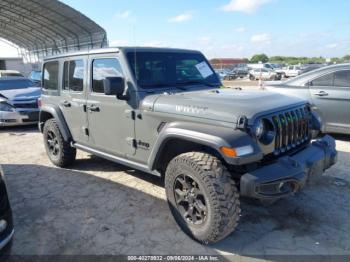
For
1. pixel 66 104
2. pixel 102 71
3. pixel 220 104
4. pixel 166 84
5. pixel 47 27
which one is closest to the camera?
pixel 220 104

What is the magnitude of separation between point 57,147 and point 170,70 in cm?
253

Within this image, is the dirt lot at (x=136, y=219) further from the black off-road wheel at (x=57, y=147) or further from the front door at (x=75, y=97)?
the front door at (x=75, y=97)

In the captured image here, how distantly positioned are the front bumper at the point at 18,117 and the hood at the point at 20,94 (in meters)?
0.42

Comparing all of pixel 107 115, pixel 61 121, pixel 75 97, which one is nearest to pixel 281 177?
pixel 107 115

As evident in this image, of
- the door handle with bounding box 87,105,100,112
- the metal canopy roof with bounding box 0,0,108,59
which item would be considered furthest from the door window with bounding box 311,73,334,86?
the metal canopy roof with bounding box 0,0,108,59

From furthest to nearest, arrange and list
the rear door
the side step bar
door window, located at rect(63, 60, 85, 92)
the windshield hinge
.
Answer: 1. the rear door
2. door window, located at rect(63, 60, 85, 92)
3. the side step bar
4. the windshield hinge

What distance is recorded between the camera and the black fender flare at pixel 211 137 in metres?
2.90

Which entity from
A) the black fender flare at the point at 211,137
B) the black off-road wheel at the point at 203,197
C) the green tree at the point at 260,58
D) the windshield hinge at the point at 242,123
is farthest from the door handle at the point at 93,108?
the green tree at the point at 260,58

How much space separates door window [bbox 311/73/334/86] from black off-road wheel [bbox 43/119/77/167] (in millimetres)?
4765

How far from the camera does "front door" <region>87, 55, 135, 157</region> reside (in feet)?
13.4

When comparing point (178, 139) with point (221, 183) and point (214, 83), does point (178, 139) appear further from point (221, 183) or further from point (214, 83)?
point (214, 83)

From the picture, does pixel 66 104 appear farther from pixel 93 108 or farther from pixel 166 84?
pixel 166 84

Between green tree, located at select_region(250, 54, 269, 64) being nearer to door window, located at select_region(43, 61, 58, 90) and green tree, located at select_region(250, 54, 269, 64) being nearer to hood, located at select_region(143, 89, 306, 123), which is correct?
door window, located at select_region(43, 61, 58, 90)

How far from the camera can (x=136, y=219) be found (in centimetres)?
380
